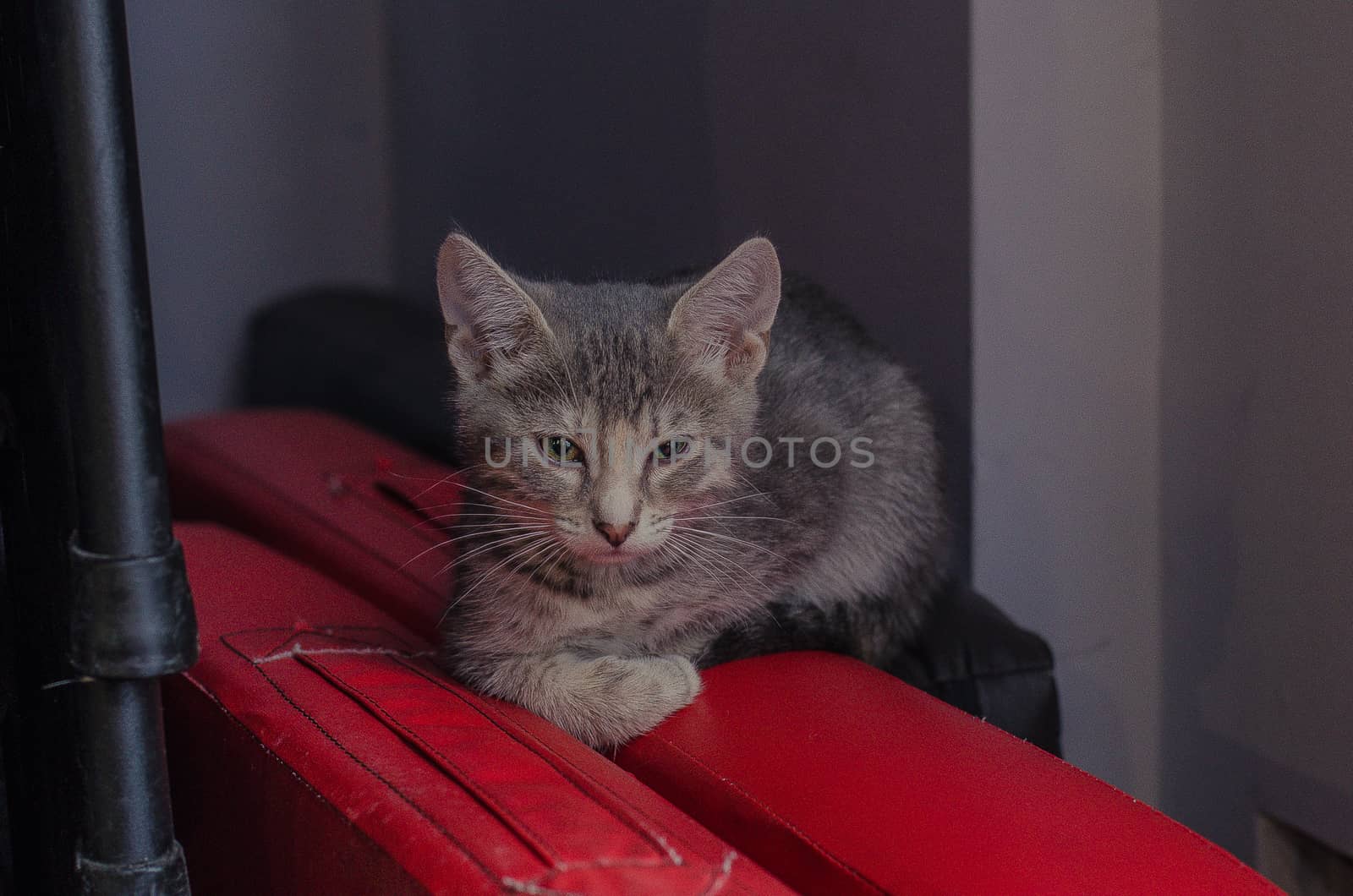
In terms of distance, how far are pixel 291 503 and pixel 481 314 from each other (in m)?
0.70

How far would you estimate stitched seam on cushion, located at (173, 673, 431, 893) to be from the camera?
815mm

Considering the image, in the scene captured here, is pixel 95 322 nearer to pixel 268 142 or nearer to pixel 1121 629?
pixel 1121 629

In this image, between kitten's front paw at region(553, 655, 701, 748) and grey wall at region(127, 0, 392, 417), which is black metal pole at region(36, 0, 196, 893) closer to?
kitten's front paw at region(553, 655, 701, 748)

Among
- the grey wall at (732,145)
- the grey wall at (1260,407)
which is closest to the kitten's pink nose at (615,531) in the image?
the grey wall at (732,145)

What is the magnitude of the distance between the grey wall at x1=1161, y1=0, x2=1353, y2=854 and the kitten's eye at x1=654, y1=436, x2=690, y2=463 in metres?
0.68

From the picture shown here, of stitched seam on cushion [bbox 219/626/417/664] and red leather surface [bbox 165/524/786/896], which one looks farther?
stitched seam on cushion [bbox 219/626/417/664]

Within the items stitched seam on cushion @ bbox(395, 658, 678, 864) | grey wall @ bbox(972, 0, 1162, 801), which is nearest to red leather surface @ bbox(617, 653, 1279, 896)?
stitched seam on cushion @ bbox(395, 658, 678, 864)

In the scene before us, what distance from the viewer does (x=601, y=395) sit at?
3.83ft

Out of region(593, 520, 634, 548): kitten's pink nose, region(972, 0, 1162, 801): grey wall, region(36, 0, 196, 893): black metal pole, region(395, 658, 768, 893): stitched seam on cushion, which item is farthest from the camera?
region(972, 0, 1162, 801): grey wall

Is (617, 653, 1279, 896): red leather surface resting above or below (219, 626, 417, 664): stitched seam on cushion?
below

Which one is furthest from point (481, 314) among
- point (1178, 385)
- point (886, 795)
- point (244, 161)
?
point (244, 161)

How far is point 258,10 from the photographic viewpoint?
263 cm

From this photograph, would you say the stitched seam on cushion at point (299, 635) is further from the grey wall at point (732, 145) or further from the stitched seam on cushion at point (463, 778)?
the grey wall at point (732, 145)

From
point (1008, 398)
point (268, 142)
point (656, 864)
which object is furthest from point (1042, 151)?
point (268, 142)
